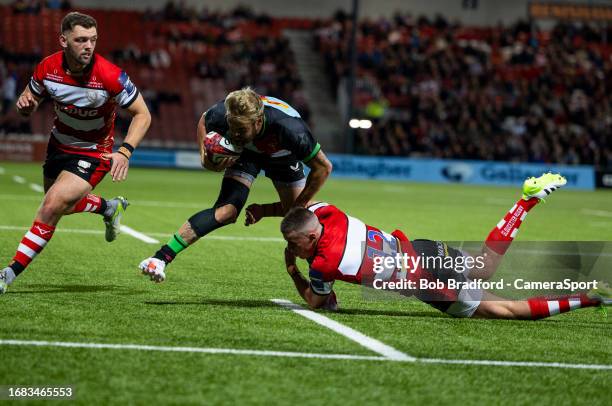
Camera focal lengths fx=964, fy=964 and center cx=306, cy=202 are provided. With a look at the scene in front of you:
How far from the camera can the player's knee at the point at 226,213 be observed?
730cm

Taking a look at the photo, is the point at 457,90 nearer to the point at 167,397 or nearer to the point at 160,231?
the point at 160,231

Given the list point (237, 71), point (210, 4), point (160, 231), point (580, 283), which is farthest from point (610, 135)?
point (580, 283)

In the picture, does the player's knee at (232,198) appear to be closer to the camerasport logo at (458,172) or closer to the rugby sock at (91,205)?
the rugby sock at (91,205)

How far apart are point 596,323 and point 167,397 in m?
3.82

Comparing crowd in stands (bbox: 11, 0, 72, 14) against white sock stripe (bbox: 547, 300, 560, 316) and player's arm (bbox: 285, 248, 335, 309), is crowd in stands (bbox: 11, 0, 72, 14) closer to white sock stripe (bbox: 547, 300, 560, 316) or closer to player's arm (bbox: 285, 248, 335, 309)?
player's arm (bbox: 285, 248, 335, 309)

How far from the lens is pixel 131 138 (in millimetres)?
→ 7410

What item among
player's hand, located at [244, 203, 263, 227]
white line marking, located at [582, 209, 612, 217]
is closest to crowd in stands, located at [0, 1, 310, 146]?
white line marking, located at [582, 209, 612, 217]

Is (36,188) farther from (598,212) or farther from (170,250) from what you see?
(170,250)

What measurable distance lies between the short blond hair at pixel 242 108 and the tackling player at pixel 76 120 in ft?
3.21

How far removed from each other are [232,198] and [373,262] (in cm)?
150

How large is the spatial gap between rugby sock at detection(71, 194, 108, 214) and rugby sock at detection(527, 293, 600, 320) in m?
4.36

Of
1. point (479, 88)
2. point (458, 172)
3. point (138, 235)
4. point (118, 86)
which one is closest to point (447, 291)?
point (118, 86)

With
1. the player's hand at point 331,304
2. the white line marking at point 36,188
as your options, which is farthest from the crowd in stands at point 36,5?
the player's hand at point 331,304

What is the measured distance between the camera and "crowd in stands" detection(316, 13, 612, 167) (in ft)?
112
